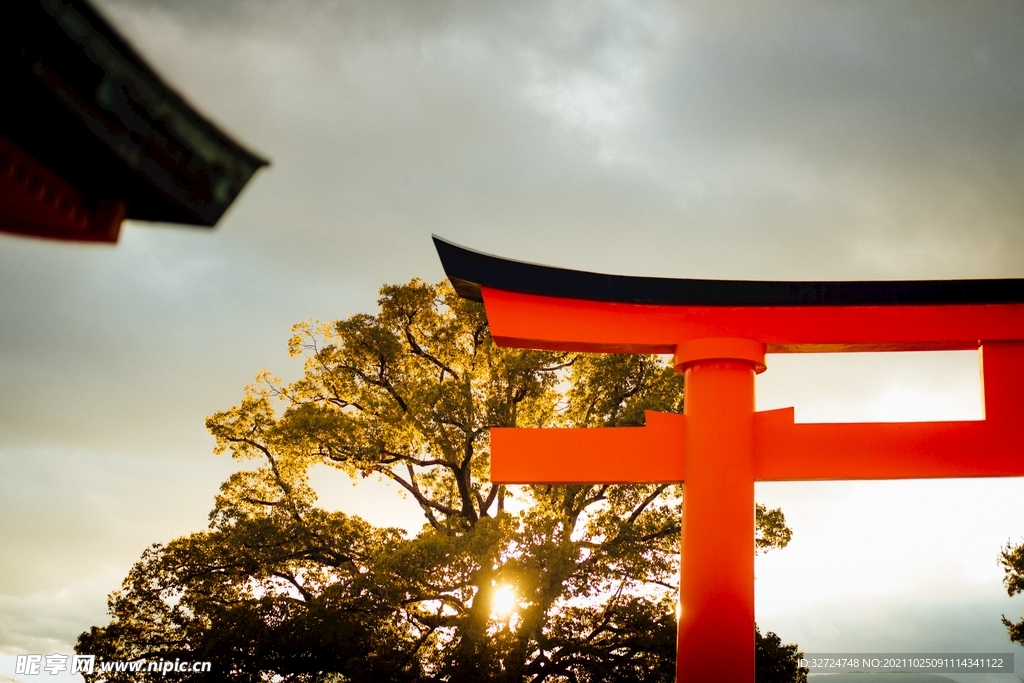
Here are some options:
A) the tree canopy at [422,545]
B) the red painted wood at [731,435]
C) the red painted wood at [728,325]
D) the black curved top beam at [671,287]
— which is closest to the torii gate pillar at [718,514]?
the red painted wood at [731,435]

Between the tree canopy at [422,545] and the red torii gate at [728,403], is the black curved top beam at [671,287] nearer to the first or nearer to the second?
the red torii gate at [728,403]

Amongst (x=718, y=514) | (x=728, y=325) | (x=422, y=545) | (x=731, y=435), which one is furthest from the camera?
(x=422, y=545)

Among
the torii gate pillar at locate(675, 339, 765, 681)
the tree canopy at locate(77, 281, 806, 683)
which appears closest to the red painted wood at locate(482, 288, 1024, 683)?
the torii gate pillar at locate(675, 339, 765, 681)

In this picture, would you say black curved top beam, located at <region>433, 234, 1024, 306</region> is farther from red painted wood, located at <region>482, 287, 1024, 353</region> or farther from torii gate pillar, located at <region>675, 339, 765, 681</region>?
torii gate pillar, located at <region>675, 339, 765, 681</region>

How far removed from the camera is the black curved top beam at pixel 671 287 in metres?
7.07

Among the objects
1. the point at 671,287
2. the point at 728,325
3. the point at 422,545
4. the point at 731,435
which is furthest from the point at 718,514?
the point at 422,545

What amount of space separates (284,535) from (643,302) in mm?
6663

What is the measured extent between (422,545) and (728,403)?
A: 4595 mm

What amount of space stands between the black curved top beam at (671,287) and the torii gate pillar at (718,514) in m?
0.49

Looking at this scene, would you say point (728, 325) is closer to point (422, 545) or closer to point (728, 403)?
point (728, 403)

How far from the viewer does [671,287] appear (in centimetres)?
721

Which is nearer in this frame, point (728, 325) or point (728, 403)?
point (728, 403)

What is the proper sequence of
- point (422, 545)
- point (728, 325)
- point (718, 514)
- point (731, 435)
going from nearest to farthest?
point (718, 514) → point (731, 435) → point (728, 325) → point (422, 545)

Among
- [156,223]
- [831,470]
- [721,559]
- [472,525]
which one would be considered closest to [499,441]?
[721,559]
